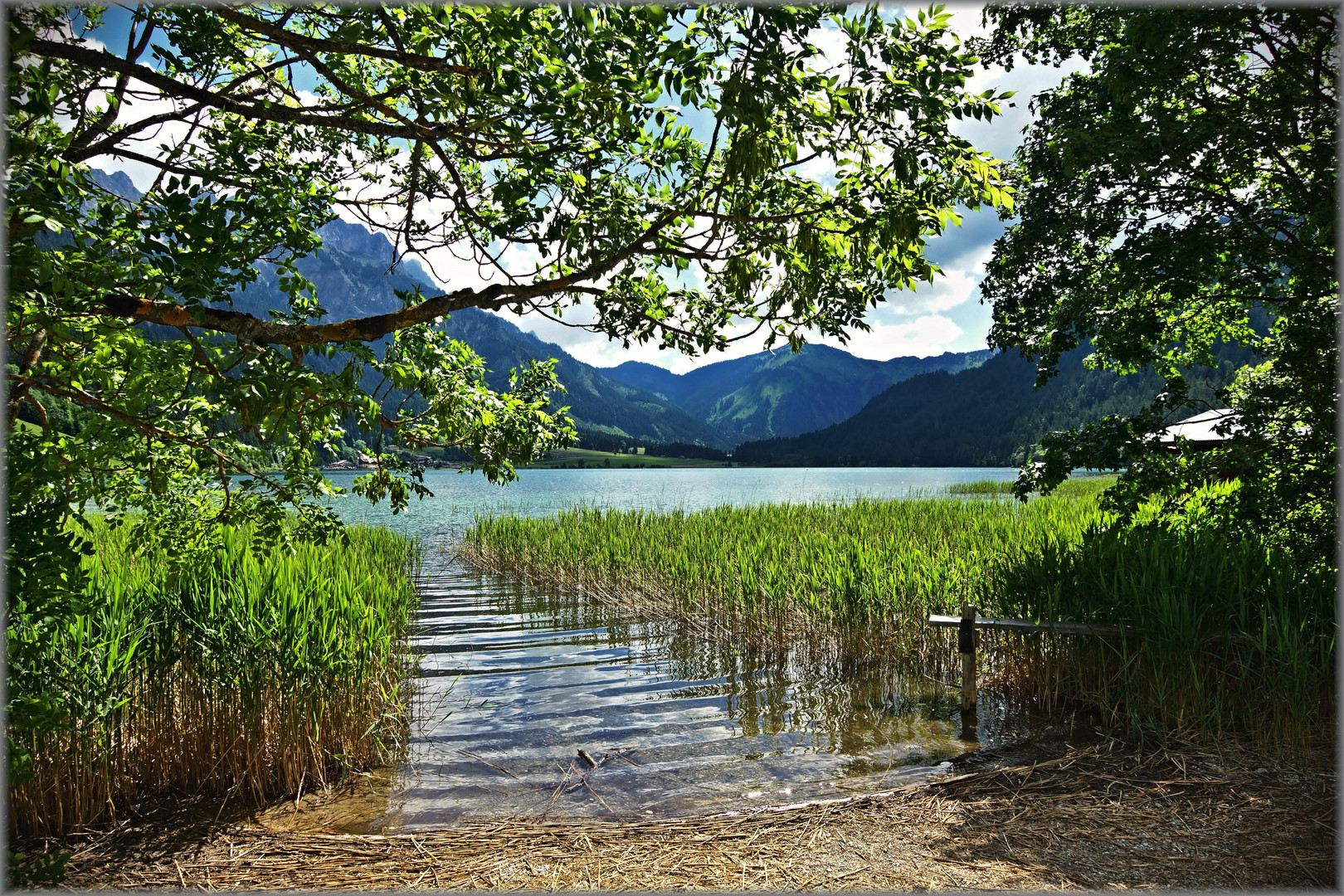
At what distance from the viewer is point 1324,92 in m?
5.86

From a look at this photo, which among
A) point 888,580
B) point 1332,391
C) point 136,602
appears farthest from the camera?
point 888,580

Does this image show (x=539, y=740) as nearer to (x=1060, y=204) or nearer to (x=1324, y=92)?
(x=1060, y=204)

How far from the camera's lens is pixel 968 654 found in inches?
264

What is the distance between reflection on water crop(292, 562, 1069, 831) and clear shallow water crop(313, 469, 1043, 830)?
0.02 m

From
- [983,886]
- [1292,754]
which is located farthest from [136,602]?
[1292,754]

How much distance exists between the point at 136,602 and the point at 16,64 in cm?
383

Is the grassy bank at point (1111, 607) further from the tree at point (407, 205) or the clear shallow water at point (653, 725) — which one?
the tree at point (407, 205)

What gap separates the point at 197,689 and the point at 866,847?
4.95m

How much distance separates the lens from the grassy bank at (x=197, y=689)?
175 inches

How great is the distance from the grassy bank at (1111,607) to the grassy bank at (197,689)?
5774 mm

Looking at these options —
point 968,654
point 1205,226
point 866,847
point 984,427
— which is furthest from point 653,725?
point 984,427

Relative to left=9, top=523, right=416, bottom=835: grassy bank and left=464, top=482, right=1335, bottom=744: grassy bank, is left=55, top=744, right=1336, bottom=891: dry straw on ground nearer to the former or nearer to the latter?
left=9, top=523, right=416, bottom=835: grassy bank

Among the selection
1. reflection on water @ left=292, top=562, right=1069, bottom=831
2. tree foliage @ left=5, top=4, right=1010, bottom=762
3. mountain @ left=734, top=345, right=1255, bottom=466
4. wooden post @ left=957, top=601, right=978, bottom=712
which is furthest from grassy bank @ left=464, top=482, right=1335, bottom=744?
mountain @ left=734, top=345, right=1255, bottom=466

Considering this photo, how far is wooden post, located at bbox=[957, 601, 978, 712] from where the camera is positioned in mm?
6648
